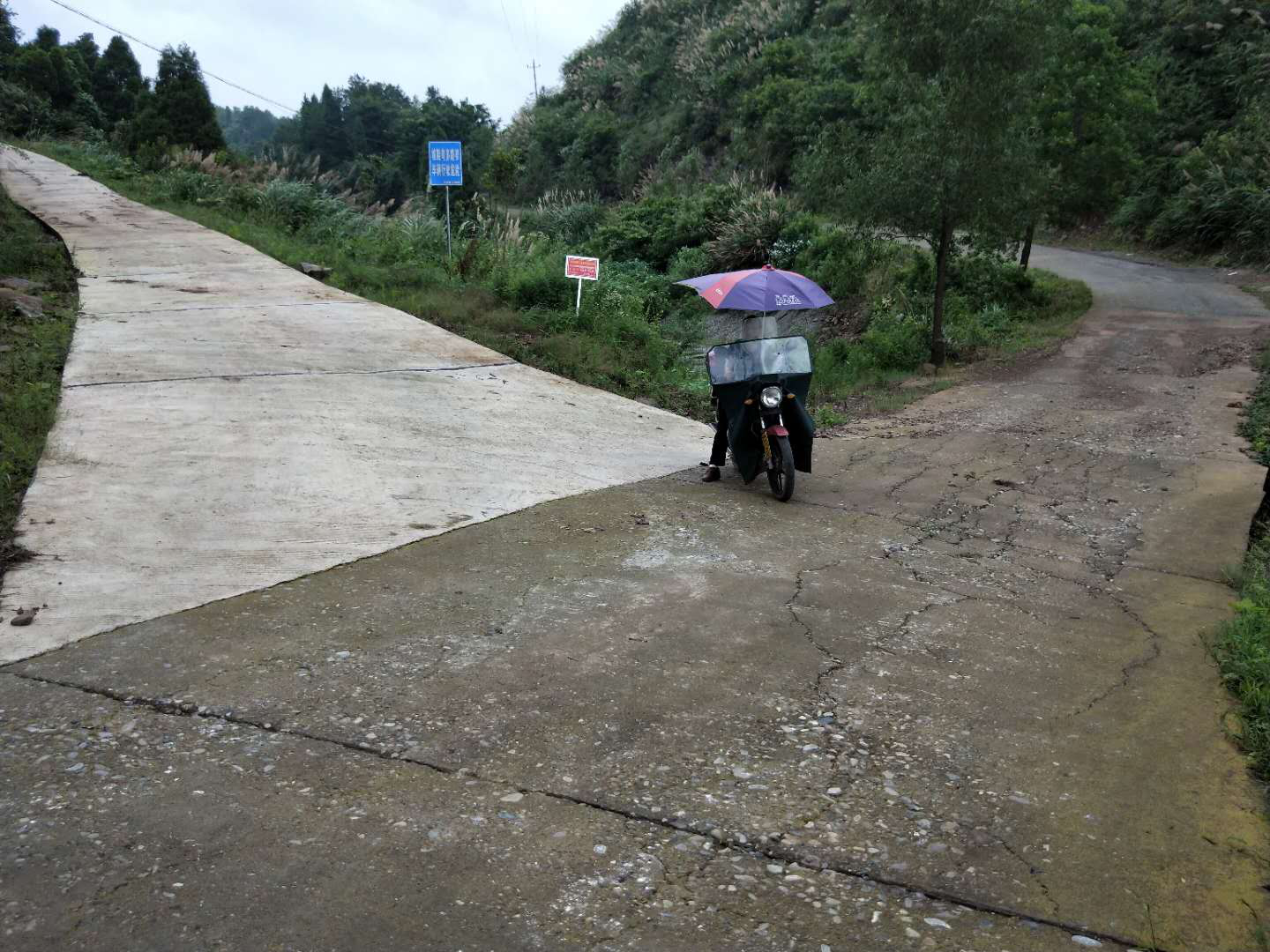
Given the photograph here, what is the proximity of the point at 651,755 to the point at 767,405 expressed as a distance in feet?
15.1

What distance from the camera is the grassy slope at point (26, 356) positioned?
6973 mm

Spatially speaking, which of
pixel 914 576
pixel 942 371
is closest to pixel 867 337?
pixel 942 371

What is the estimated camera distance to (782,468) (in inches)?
331

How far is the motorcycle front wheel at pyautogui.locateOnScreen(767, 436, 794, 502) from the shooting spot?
8.37 metres

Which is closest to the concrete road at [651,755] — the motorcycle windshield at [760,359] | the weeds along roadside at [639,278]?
the motorcycle windshield at [760,359]

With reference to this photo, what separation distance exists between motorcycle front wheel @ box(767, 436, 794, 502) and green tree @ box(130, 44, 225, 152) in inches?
1294

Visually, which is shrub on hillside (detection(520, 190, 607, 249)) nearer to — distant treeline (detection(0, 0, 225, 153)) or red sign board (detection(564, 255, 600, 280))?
distant treeline (detection(0, 0, 225, 153))

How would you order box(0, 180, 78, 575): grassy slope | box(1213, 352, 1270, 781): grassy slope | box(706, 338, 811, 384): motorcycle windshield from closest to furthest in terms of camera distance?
box(1213, 352, 1270, 781): grassy slope → box(0, 180, 78, 575): grassy slope → box(706, 338, 811, 384): motorcycle windshield

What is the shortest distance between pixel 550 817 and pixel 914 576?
3684 mm

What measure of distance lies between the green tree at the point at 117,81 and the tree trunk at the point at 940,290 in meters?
46.6

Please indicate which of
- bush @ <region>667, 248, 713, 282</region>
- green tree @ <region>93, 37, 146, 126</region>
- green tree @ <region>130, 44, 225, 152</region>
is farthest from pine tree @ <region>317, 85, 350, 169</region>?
bush @ <region>667, 248, 713, 282</region>

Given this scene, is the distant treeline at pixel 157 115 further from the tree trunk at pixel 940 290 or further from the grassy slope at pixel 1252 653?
the grassy slope at pixel 1252 653

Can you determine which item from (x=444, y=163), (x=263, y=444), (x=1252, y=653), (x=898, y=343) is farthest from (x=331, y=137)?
(x=1252, y=653)

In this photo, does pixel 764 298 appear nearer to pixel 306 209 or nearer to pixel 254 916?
pixel 254 916
